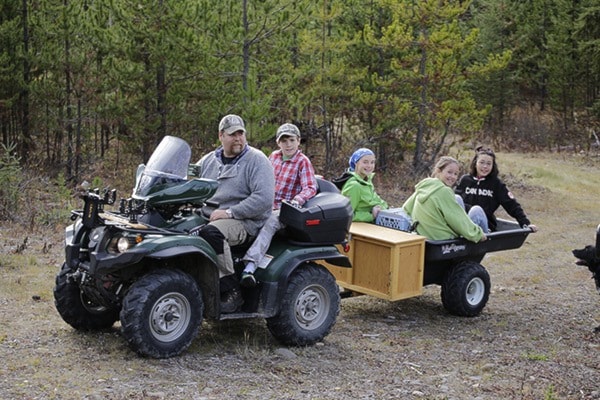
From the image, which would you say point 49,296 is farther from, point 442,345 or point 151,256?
point 442,345

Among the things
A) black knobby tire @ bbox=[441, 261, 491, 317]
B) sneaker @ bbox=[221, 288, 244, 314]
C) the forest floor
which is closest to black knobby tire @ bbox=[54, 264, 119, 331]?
the forest floor

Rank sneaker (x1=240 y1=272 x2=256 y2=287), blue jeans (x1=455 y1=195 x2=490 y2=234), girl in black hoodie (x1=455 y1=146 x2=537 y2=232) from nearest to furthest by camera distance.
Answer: sneaker (x1=240 y1=272 x2=256 y2=287) → blue jeans (x1=455 y1=195 x2=490 y2=234) → girl in black hoodie (x1=455 y1=146 x2=537 y2=232)

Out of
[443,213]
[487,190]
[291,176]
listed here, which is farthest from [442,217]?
[291,176]

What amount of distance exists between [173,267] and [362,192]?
296cm

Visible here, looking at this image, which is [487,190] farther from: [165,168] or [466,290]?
[165,168]

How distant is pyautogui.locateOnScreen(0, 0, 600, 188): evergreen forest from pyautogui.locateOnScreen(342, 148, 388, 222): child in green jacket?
18.5ft

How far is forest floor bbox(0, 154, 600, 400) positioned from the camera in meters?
5.71

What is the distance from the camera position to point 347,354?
685 centimetres

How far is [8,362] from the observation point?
596 cm

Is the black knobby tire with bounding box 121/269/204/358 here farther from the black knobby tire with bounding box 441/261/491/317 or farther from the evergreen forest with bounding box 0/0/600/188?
the evergreen forest with bounding box 0/0/600/188

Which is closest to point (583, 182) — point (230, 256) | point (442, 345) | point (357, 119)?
point (357, 119)

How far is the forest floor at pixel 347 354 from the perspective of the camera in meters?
5.71

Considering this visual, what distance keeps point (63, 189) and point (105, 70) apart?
3758mm

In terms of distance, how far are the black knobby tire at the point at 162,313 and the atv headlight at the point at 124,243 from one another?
0.92ft
